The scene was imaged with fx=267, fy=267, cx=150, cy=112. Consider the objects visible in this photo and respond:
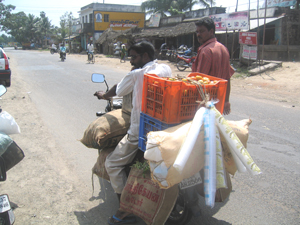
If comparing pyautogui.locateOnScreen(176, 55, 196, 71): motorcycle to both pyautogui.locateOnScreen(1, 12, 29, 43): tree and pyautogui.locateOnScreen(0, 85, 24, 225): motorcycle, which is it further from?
pyautogui.locateOnScreen(1, 12, 29, 43): tree

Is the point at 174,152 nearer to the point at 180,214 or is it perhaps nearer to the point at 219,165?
the point at 219,165

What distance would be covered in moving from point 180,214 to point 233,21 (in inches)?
595

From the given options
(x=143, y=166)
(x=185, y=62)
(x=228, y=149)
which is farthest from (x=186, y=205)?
(x=185, y=62)

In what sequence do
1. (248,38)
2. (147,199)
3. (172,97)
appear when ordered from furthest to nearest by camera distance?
(248,38)
(147,199)
(172,97)

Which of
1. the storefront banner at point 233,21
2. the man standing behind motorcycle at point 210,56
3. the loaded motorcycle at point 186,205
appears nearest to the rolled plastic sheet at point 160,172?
the loaded motorcycle at point 186,205

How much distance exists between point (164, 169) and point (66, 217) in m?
1.45

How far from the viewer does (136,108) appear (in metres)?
2.53

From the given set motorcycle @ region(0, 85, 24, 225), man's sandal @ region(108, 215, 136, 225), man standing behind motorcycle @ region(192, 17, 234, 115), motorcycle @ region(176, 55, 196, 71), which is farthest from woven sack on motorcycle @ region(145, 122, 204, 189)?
motorcycle @ region(176, 55, 196, 71)

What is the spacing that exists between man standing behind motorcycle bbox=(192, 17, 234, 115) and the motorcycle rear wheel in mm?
1268

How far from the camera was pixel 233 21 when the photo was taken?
609 inches

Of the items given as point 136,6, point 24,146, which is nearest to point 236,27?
point 24,146

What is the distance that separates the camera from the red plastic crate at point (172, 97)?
199cm

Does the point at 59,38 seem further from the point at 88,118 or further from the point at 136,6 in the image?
the point at 88,118

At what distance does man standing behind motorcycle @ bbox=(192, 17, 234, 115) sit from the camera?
9.46 ft
